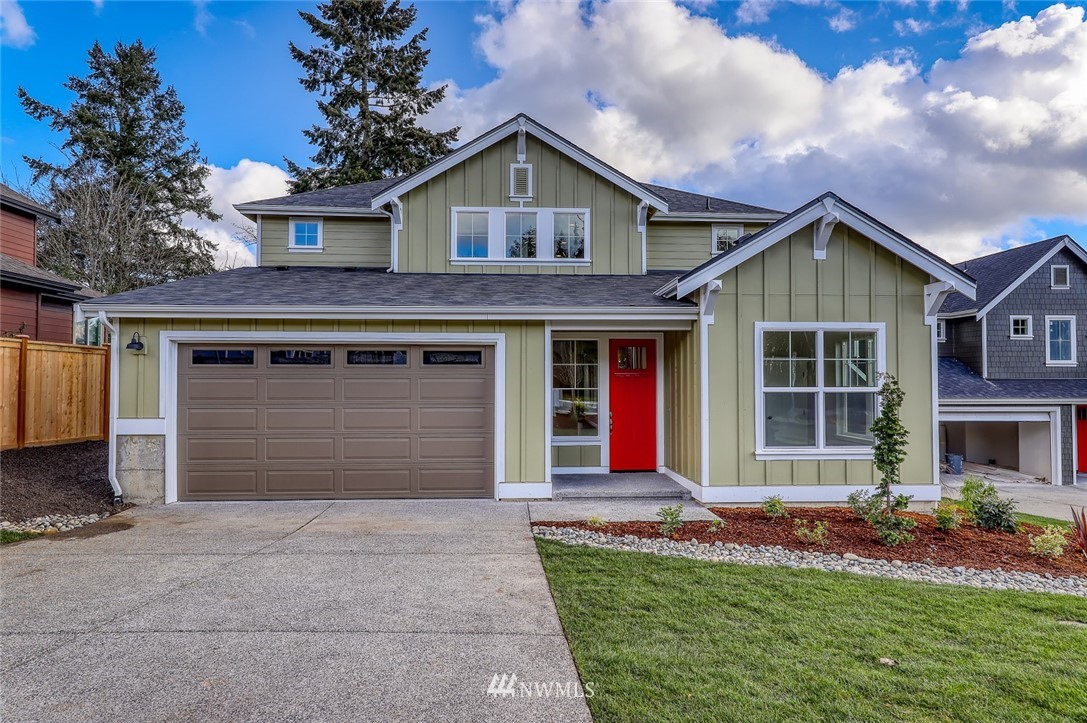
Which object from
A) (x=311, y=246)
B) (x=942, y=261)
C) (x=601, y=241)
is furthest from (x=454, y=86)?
(x=942, y=261)

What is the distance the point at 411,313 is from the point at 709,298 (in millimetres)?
4119

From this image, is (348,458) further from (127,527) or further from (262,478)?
(127,527)

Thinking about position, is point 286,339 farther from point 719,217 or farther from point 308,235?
point 719,217

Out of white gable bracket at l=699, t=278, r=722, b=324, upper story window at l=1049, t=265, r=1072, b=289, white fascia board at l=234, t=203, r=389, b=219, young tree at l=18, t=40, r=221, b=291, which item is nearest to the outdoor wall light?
white fascia board at l=234, t=203, r=389, b=219

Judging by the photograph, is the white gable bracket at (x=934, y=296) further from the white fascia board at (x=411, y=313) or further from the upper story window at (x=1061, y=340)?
the upper story window at (x=1061, y=340)

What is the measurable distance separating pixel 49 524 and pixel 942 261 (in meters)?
11.9

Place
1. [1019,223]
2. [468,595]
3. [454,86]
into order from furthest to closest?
1. [454,86]
2. [1019,223]
3. [468,595]

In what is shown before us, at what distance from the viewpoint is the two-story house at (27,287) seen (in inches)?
534

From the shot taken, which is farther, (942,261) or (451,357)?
(451,357)

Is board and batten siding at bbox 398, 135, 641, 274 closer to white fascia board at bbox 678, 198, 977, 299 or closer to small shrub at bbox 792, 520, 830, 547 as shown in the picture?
white fascia board at bbox 678, 198, 977, 299

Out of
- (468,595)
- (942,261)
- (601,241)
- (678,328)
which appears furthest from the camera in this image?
(601,241)

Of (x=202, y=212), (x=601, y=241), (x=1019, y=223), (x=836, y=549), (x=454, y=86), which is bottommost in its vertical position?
(x=836, y=549)

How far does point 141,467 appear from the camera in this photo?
739cm

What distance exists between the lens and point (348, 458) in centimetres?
770
